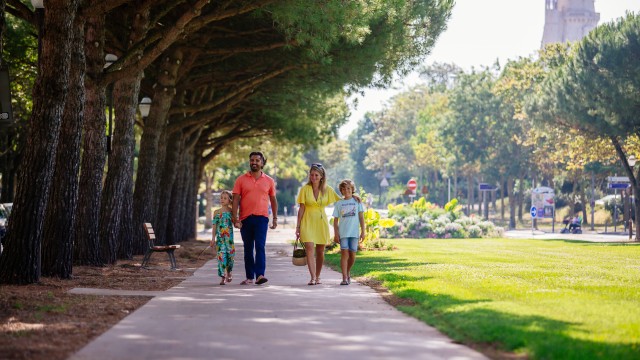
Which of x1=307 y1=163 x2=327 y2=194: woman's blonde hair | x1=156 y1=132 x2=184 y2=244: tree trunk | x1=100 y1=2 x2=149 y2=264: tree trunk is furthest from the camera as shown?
x1=156 y1=132 x2=184 y2=244: tree trunk

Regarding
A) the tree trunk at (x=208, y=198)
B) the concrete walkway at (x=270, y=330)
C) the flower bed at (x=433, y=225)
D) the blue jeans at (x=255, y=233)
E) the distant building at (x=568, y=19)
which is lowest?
the concrete walkway at (x=270, y=330)

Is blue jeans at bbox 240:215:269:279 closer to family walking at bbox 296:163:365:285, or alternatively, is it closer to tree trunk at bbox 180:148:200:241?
family walking at bbox 296:163:365:285

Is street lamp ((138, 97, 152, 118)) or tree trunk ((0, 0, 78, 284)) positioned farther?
street lamp ((138, 97, 152, 118))

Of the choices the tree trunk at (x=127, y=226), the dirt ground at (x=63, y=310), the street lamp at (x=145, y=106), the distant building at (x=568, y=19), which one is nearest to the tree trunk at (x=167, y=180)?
the street lamp at (x=145, y=106)

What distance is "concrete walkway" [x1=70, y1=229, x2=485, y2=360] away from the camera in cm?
847

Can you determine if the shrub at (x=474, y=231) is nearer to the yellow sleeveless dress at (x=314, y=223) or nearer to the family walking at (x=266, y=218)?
the family walking at (x=266, y=218)

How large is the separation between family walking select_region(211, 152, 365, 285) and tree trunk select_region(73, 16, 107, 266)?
169 inches

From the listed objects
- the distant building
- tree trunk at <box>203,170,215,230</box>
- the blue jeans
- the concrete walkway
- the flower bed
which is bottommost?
the concrete walkway

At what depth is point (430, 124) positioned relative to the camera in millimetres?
109500

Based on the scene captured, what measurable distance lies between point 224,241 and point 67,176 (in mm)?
2899

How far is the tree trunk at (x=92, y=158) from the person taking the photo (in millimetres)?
19922

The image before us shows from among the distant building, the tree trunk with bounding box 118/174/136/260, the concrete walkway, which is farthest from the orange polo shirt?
the distant building

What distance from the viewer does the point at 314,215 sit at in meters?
16.3

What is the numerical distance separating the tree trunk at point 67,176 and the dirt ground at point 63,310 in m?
0.54
